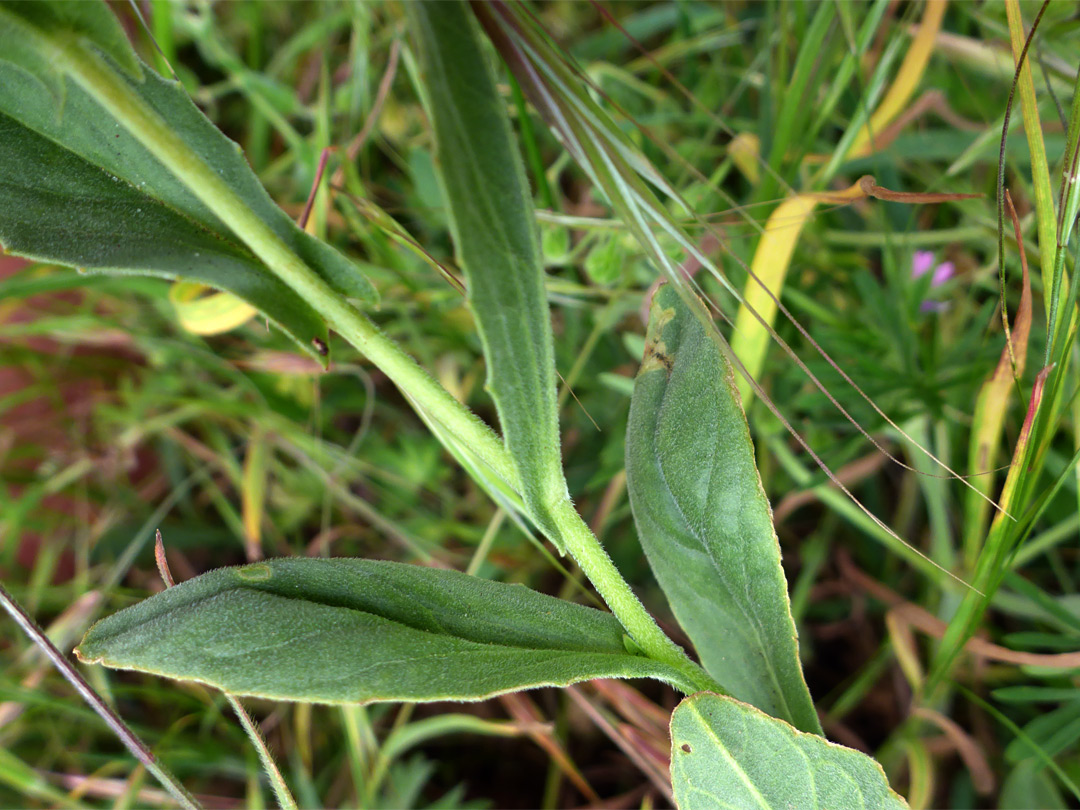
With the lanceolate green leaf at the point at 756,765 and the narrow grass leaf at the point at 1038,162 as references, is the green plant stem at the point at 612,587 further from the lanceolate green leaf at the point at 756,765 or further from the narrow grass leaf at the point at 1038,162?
the narrow grass leaf at the point at 1038,162

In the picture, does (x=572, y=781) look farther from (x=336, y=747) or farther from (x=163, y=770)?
(x=163, y=770)

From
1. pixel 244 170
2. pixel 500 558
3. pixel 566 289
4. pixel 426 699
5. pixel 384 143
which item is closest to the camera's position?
pixel 426 699

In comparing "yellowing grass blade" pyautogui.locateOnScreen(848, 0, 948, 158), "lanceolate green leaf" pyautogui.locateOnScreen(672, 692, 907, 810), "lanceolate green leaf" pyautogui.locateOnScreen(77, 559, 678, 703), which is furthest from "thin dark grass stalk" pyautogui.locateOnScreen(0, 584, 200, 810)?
"yellowing grass blade" pyautogui.locateOnScreen(848, 0, 948, 158)

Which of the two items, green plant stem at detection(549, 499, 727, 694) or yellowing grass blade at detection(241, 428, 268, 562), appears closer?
green plant stem at detection(549, 499, 727, 694)

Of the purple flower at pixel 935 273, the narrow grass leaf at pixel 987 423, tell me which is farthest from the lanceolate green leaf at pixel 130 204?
the purple flower at pixel 935 273

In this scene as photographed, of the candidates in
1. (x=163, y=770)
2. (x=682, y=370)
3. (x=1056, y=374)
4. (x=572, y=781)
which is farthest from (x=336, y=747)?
(x=1056, y=374)

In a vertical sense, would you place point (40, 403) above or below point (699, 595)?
→ below

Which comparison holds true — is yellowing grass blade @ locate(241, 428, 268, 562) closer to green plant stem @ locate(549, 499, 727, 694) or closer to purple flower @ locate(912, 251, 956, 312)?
green plant stem @ locate(549, 499, 727, 694)
